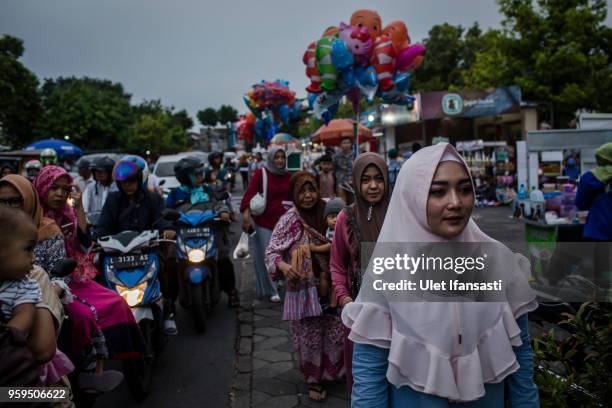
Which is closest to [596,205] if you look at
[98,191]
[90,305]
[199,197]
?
[199,197]

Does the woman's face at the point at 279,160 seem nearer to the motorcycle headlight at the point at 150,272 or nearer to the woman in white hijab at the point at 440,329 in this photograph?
the motorcycle headlight at the point at 150,272

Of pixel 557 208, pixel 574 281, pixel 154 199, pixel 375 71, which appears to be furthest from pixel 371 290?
pixel 557 208

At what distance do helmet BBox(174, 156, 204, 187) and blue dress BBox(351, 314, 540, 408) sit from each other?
4.65 m

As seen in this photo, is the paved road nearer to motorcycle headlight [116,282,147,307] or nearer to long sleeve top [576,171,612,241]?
motorcycle headlight [116,282,147,307]

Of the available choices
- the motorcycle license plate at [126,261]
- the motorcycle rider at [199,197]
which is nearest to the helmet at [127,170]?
the motorcycle license plate at [126,261]

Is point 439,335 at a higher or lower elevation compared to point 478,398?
higher

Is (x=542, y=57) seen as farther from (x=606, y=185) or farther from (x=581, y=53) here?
(x=606, y=185)

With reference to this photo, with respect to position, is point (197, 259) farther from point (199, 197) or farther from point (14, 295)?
point (14, 295)

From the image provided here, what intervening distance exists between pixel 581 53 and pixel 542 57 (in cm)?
150

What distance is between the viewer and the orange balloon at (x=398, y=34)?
8.62 m

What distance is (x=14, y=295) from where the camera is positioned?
187cm

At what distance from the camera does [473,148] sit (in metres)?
17.7

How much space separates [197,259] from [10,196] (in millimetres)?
2668

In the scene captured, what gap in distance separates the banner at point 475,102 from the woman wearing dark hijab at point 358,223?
64.7 feet
